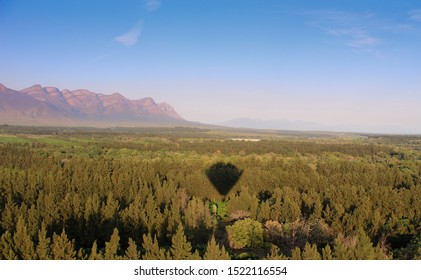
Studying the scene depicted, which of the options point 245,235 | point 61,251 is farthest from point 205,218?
point 61,251

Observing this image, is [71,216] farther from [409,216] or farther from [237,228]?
[409,216]

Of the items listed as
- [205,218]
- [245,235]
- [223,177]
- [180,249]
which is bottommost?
[245,235]

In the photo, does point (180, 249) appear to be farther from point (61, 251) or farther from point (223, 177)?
point (223, 177)

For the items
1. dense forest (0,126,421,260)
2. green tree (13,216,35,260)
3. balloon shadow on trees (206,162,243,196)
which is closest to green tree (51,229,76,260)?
dense forest (0,126,421,260)

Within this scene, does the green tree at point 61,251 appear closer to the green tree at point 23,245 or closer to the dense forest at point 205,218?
the dense forest at point 205,218

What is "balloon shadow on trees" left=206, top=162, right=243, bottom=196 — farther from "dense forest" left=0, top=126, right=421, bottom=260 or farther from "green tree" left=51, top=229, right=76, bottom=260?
"green tree" left=51, top=229, right=76, bottom=260

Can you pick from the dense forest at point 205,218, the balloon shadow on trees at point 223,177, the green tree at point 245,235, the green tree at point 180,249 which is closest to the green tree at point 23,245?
the dense forest at point 205,218

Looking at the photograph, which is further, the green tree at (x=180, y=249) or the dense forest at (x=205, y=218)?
the dense forest at (x=205, y=218)
